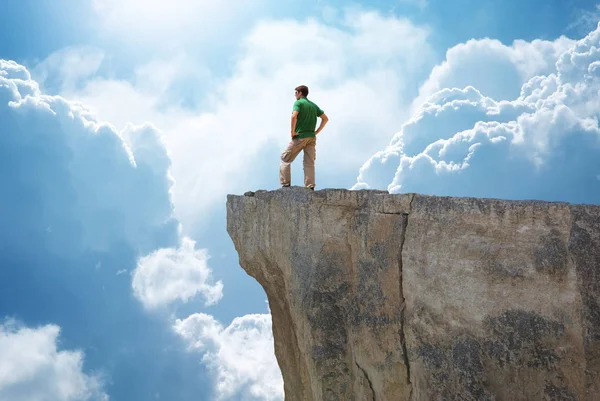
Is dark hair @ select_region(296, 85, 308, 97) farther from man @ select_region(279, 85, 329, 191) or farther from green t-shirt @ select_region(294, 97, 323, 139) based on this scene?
green t-shirt @ select_region(294, 97, 323, 139)

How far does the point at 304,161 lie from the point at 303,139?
0.47 meters

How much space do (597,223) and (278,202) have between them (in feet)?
17.5

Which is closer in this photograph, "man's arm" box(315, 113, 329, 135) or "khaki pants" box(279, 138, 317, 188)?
"khaki pants" box(279, 138, 317, 188)

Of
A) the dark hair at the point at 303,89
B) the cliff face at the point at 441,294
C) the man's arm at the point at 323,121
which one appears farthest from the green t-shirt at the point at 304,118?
the cliff face at the point at 441,294

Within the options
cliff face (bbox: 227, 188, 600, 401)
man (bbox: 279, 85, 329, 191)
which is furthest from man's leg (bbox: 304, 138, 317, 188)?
cliff face (bbox: 227, 188, 600, 401)

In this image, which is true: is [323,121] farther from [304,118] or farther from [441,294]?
[441,294]

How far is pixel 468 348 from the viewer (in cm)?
779

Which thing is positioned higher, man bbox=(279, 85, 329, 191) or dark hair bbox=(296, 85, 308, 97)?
dark hair bbox=(296, 85, 308, 97)

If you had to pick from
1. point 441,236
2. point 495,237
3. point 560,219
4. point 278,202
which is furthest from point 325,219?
point 560,219

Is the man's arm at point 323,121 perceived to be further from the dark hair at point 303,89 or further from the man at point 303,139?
the dark hair at point 303,89

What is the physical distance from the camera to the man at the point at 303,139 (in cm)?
1186

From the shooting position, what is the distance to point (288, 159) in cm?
1197

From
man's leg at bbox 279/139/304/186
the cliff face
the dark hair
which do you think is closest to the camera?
the cliff face

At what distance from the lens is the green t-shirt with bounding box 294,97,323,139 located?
11898mm
